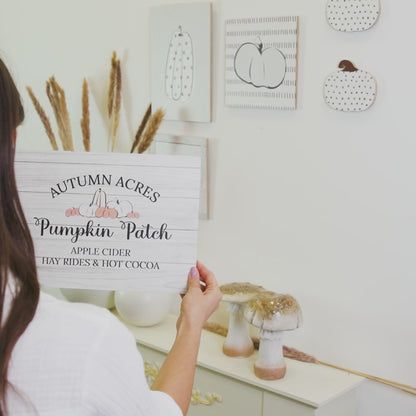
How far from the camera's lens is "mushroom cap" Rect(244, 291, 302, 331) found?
1.88 meters

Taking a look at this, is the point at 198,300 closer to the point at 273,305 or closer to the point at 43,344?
the point at 43,344

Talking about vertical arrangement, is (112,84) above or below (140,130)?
above

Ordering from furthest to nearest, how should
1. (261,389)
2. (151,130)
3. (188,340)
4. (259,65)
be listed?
1. (151,130)
2. (259,65)
3. (261,389)
4. (188,340)

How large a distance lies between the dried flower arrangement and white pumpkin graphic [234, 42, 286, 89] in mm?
304

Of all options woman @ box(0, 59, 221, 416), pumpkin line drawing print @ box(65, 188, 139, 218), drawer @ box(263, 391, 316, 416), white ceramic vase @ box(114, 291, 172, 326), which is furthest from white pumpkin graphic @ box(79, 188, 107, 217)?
white ceramic vase @ box(114, 291, 172, 326)

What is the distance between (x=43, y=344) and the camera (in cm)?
81

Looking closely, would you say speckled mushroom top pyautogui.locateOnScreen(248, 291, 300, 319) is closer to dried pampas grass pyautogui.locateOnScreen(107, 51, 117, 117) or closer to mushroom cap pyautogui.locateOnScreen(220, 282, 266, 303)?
mushroom cap pyautogui.locateOnScreen(220, 282, 266, 303)

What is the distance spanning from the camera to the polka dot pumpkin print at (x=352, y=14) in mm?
1761

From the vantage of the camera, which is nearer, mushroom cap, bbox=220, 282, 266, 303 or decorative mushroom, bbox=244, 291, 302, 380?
decorative mushroom, bbox=244, 291, 302, 380

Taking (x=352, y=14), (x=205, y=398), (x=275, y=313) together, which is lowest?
(x=205, y=398)

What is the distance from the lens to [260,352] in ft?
6.34

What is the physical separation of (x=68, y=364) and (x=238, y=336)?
1283 millimetres

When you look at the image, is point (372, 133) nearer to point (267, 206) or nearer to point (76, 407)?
point (267, 206)

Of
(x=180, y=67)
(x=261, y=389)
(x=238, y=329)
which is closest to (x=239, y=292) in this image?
(x=238, y=329)
